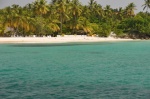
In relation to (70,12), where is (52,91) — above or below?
below

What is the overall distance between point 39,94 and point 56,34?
62156 mm

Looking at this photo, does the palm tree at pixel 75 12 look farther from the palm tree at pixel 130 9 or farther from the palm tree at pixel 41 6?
the palm tree at pixel 130 9

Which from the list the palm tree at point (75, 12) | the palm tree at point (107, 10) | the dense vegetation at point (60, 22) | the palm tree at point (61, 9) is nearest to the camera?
the dense vegetation at point (60, 22)

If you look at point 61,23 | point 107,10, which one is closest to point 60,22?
point 61,23

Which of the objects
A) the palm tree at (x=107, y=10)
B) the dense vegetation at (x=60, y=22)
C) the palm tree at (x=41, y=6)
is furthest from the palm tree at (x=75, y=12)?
the palm tree at (x=107, y=10)

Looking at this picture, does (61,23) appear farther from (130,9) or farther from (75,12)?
(130,9)

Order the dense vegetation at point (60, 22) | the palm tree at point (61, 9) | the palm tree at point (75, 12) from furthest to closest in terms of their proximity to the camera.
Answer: the palm tree at point (75, 12) → the palm tree at point (61, 9) → the dense vegetation at point (60, 22)

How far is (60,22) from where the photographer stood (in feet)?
230

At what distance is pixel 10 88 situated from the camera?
38.0 ft

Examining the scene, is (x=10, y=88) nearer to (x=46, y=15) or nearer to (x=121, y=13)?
(x=46, y=15)

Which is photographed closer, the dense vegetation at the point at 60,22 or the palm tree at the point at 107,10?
the dense vegetation at the point at 60,22

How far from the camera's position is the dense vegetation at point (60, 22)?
211 feet

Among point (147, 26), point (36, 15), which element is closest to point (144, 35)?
point (147, 26)

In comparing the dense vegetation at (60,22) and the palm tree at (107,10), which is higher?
the palm tree at (107,10)
